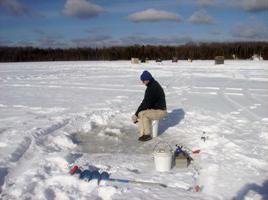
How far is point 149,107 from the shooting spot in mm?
7480

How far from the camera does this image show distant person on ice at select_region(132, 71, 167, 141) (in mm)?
7465

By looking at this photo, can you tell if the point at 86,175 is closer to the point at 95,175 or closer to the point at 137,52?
the point at 95,175

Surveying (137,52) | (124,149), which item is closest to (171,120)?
(124,149)

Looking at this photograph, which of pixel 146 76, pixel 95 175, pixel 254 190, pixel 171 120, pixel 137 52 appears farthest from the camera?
pixel 137 52

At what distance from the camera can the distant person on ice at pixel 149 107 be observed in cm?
746

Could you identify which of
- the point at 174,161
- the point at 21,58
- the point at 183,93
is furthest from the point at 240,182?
the point at 21,58

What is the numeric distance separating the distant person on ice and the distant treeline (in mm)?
58253

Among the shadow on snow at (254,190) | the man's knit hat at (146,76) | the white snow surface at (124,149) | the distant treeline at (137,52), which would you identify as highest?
the distant treeline at (137,52)

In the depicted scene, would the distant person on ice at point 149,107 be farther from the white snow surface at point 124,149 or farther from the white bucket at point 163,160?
the white bucket at point 163,160

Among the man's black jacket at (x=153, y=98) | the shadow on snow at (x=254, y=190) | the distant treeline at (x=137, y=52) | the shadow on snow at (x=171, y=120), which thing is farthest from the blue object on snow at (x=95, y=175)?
the distant treeline at (x=137, y=52)

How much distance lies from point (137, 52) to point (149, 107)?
215 feet

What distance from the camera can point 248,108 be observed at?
Answer: 37.8 feet

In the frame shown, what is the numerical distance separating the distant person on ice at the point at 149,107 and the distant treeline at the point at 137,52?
58253 millimetres

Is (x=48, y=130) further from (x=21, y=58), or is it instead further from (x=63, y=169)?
(x=21, y=58)
